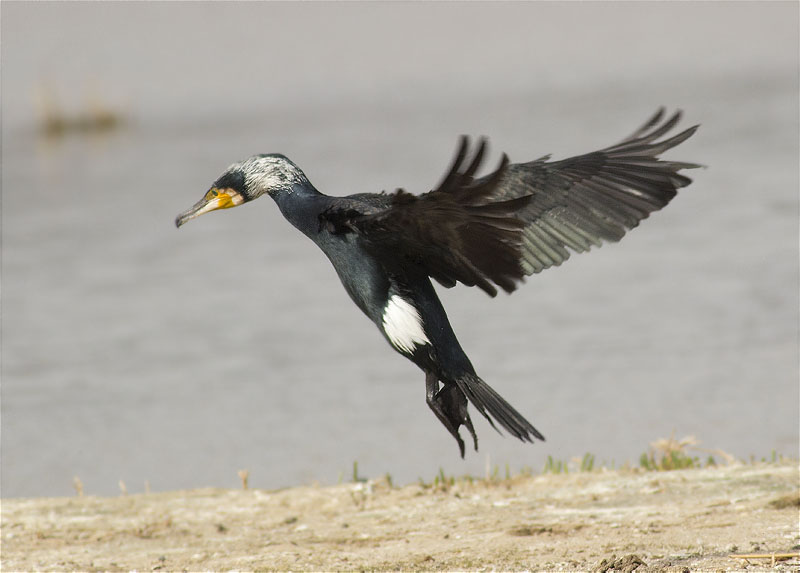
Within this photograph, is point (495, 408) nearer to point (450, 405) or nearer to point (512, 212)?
point (450, 405)

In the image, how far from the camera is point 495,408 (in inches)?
186

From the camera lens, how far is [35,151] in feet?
57.6

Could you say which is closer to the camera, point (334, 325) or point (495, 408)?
point (495, 408)

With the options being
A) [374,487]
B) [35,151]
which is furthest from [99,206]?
[374,487]

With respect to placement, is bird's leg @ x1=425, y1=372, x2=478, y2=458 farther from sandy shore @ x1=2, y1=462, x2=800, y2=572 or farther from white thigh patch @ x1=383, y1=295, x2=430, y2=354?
sandy shore @ x1=2, y1=462, x2=800, y2=572

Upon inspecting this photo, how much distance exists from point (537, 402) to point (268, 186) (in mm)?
3269

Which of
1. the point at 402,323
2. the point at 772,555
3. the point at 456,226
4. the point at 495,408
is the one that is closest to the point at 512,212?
the point at 456,226

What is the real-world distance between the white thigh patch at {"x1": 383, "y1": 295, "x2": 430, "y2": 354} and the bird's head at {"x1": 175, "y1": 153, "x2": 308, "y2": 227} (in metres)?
0.67

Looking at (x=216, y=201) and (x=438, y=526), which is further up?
(x=216, y=201)

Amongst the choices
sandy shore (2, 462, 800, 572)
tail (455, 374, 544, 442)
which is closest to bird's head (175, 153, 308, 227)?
tail (455, 374, 544, 442)

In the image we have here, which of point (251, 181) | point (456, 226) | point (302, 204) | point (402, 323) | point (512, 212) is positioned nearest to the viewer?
point (456, 226)

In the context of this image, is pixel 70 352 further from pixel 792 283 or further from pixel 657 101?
pixel 657 101

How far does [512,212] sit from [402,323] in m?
0.60

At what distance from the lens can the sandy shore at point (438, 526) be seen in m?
4.68
